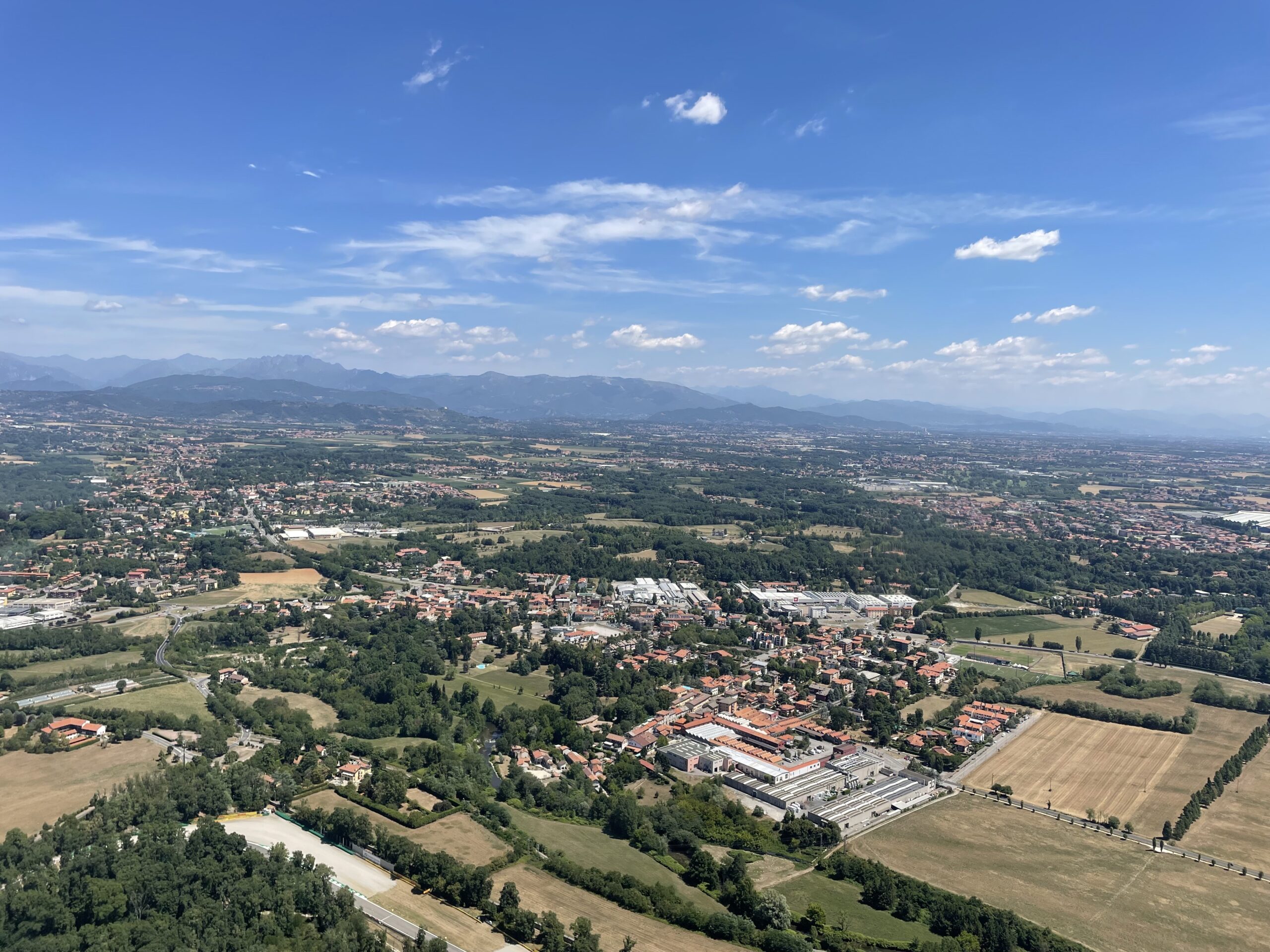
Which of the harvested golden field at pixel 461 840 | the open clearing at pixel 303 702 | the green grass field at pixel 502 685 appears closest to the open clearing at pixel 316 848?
the harvested golden field at pixel 461 840

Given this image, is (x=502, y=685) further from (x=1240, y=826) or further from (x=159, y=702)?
(x=1240, y=826)

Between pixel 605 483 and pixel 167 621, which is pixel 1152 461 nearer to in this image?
pixel 605 483

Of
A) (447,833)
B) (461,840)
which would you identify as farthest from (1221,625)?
(447,833)

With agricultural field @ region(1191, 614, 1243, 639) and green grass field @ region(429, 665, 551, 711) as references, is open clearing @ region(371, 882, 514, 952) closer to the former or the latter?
green grass field @ region(429, 665, 551, 711)

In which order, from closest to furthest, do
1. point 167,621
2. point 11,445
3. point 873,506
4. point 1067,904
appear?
point 1067,904, point 167,621, point 873,506, point 11,445

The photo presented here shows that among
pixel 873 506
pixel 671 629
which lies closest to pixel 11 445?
pixel 671 629

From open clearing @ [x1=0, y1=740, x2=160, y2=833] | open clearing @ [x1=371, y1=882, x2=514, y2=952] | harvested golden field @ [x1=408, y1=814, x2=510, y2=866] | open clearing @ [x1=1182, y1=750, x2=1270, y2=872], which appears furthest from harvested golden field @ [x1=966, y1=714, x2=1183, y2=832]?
open clearing @ [x1=0, y1=740, x2=160, y2=833]
